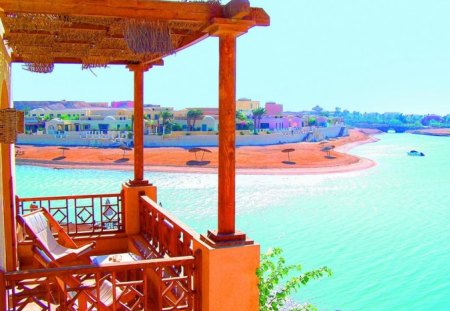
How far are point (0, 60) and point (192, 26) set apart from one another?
1.49m

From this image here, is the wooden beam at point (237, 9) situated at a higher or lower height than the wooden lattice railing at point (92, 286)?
higher

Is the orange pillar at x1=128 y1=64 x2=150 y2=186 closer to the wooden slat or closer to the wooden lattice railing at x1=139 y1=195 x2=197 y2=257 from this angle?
the wooden lattice railing at x1=139 y1=195 x2=197 y2=257

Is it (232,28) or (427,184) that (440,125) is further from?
(232,28)

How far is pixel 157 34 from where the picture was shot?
337 cm

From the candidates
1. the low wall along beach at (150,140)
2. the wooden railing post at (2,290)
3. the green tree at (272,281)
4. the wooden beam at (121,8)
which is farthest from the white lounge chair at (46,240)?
the low wall along beach at (150,140)

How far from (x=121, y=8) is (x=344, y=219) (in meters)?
19.9

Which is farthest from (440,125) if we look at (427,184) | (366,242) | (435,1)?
(366,242)

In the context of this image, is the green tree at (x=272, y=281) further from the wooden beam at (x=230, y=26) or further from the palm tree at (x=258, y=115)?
the palm tree at (x=258, y=115)

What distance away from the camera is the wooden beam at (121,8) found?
3.00 metres

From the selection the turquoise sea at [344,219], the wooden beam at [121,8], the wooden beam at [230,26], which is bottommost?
the turquoise sea at [344,219]

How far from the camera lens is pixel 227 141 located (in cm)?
351

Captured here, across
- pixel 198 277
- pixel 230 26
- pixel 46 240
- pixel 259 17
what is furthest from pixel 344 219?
pixel 230 26

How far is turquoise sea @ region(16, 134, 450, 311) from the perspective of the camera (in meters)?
13.3

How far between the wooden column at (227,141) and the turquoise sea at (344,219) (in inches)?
366
